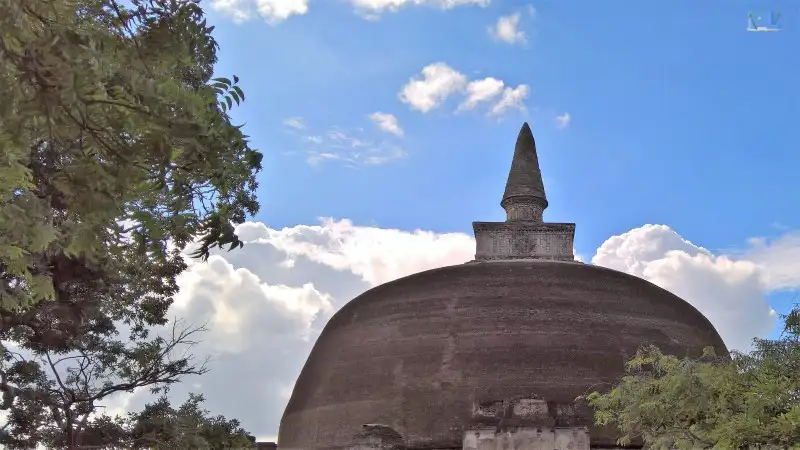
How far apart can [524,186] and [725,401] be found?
23575 mm

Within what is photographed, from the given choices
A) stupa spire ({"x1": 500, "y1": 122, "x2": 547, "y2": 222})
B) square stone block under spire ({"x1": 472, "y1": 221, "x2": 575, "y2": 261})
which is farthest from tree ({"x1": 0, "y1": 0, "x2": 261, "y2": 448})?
stupa spire ({"x1": 500, "y1": 122, "x2": 547, "y2": 222})

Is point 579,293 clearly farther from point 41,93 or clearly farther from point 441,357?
point 41,93

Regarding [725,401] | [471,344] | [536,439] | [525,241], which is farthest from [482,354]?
[725,401]

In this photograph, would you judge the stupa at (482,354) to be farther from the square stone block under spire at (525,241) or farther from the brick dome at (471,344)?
the square stone block under spire at (525,241)

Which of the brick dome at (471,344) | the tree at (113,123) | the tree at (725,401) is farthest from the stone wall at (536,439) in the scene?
the tree at (113,123)

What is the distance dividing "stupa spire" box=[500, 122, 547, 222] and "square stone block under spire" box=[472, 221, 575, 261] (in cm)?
151

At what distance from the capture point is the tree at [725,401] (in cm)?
1143

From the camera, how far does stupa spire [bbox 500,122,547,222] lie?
117 feet

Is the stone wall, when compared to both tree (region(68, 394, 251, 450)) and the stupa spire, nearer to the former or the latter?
tree (region(68, 394, 251, 450))

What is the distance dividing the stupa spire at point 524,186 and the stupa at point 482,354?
144 inches

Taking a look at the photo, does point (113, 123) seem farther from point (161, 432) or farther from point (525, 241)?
point (525, 241)

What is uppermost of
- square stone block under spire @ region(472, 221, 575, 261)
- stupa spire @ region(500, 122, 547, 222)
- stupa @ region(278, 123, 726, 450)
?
stupa spire @ region(500, 122, 547, 222)

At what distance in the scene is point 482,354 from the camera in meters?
26.4

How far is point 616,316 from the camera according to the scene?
91.7ft
